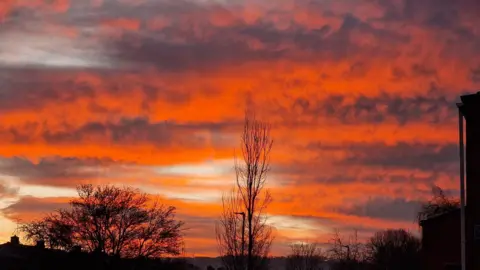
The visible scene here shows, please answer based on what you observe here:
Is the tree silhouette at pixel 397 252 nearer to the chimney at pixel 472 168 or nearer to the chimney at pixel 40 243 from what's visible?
the chimney at pixel 40 243

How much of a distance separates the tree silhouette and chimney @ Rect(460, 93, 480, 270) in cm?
7764

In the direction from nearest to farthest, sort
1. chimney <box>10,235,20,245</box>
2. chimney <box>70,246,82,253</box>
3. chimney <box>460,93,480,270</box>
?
chimney <box>460,93,480,270</box> → chimney <box>70,246,82,253</box> → chimney <box>10,235,20,245</box>

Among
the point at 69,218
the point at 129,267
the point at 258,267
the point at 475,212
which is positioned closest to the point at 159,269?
the point at 129,267

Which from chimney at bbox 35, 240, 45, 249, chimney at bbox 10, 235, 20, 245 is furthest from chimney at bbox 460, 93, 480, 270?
chimney at bbox 10, 235, 20, 245

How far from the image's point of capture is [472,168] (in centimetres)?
4659

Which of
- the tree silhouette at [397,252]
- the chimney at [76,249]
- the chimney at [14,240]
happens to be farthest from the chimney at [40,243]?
the tree silhouette at [397,252]

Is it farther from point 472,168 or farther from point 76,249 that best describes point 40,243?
point 472,168

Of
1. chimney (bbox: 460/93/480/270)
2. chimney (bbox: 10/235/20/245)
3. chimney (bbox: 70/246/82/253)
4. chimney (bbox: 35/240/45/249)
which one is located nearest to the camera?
chimney (bbox: 460/93/480/270)

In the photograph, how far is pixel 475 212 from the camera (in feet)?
152

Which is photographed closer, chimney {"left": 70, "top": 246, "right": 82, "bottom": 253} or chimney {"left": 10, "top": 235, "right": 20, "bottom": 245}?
chimney {"left": 70, "top": 246, "right": 82, "bottom": 253}

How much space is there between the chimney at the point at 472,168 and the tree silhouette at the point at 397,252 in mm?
77639

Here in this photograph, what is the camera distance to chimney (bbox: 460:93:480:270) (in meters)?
46.3

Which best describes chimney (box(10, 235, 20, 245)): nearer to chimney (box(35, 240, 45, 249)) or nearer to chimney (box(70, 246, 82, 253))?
chimney (box(35, 240, 45, 249))

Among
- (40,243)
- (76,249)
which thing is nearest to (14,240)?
(40,243)
